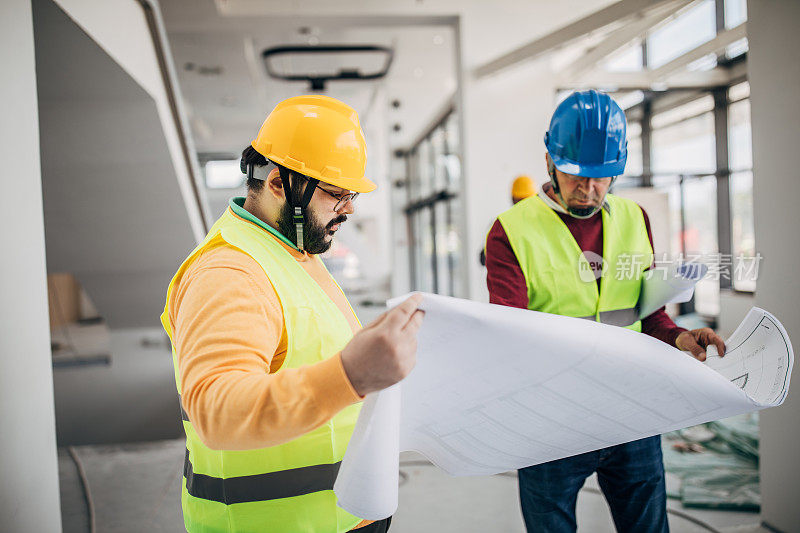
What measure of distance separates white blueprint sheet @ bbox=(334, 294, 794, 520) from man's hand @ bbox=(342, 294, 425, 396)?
0.49 ft

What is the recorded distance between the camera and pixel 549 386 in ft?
3.43

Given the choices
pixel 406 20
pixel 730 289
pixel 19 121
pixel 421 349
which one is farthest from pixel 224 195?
pixel 421 349

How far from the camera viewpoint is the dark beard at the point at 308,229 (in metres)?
1.03

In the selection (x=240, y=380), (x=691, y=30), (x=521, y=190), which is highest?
(x=691, y=30)

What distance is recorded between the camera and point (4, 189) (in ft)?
4.40

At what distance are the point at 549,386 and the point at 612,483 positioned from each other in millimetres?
641

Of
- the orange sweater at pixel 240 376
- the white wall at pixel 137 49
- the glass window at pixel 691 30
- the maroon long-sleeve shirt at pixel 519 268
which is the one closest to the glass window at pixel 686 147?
the glass window at pixel 691 30

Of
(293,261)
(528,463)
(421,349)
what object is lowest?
(528,463)

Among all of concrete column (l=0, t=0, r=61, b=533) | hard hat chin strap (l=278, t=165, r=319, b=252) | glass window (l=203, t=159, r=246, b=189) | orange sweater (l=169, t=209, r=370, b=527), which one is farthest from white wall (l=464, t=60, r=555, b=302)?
glass window (l=203, t=159, r=246, b=189)

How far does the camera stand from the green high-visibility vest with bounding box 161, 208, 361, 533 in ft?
3.01

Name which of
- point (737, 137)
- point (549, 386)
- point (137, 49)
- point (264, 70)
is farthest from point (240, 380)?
point (264, 70)

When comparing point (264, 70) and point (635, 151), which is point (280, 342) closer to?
point (635, 151)

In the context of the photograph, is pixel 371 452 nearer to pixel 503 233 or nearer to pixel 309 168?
pixel 309 168

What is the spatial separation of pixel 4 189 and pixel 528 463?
1.32m
